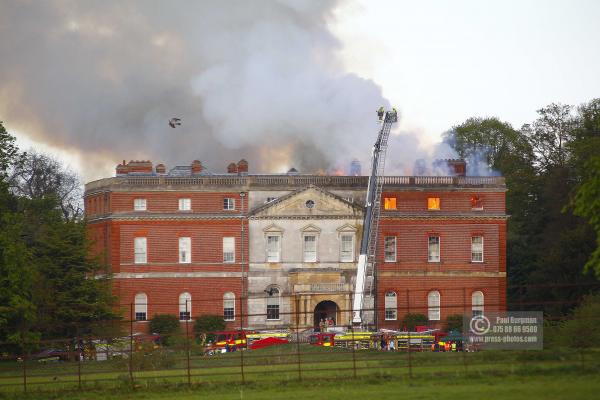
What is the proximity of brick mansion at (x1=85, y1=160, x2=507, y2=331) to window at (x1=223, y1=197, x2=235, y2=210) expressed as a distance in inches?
3.3

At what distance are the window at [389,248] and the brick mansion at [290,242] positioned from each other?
0.06 m

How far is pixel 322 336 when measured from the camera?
2571 inches

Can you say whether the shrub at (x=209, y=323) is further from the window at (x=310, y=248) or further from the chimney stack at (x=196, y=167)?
the chimney stack at (x=196, y=167)

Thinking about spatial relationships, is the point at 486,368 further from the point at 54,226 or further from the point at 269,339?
the point at 54,226

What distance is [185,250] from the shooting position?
84.4 m

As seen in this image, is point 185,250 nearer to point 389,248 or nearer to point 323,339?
point 389,248

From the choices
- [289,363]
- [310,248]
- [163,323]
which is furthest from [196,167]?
[289,363]

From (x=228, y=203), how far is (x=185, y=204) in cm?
240

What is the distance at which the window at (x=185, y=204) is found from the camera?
84.1m

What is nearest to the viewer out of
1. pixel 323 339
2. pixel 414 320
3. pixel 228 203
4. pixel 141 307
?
pixel 323 339

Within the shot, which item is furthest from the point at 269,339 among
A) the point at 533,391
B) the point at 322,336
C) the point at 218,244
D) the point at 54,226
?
the point at 533,391

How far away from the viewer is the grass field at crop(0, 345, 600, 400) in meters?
38.6

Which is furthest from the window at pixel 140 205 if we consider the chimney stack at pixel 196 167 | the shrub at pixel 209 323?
the shrub at pixel 209 323

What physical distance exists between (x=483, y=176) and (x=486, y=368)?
4389cm
